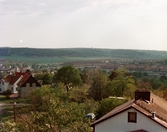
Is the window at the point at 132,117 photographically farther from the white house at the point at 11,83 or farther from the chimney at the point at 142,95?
the white house at the point at 11,83

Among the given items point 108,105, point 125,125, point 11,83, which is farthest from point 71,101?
point 11,83

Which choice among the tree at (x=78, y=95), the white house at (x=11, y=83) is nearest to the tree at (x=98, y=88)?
the tree at (x=78, y=95)

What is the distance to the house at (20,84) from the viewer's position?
208 ft

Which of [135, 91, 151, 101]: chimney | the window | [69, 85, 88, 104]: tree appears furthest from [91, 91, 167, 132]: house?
[69, 85, 88, 104]: tree

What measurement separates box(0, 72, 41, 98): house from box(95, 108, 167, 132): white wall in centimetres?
4337

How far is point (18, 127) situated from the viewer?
17.8 metres

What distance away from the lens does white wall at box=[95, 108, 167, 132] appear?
18.8 meters

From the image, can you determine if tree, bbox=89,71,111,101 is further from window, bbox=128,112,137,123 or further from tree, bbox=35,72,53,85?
tree, bbox=35,72,53,85

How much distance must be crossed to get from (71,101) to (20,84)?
71.0 feet

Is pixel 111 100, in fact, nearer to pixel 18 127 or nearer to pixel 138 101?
pixel 138 101

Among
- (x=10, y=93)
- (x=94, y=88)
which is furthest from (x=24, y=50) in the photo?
(x=94, y=88)

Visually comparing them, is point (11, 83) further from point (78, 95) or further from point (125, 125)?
point (125, 125)

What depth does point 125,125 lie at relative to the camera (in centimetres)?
1948

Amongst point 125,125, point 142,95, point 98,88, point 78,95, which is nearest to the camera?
point 125,125
